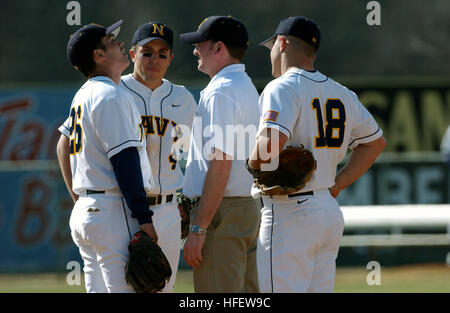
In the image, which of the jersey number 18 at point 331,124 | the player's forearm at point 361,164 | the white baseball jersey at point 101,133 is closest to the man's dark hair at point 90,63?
the white baseball jersey at point 101,133

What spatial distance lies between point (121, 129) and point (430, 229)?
24.7 ft

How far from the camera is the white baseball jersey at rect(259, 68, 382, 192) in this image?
414 centimetres

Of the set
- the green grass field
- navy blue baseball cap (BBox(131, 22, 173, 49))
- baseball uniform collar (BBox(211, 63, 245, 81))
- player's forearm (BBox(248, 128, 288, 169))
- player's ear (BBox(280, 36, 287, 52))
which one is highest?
navy blue baseball cap (BBox(131, 22, 173, 49))

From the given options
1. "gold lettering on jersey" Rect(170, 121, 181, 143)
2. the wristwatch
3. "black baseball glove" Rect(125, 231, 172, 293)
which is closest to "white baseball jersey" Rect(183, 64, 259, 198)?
the wristwatch

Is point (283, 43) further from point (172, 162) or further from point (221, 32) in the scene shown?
point (172, 162)

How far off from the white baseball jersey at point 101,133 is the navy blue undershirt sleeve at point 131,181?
4cm

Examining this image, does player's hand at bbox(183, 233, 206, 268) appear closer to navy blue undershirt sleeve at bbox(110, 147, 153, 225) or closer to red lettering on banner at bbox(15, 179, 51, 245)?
navy blue undershirt sleeve at bbox(110, 147, 153, 225)

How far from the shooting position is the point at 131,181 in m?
3.94

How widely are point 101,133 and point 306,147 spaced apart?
109 centimetres

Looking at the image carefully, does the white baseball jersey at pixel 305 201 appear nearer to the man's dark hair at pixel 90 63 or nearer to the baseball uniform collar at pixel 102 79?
the baseball uniform collar at pixel 102 79

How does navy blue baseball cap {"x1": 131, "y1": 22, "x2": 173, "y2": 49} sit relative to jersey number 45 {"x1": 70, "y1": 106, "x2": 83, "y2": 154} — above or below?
above

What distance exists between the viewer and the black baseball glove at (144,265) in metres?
3.91

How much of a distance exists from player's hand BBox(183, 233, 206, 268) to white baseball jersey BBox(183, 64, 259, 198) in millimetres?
264

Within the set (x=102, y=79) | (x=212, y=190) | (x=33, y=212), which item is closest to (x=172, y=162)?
(x=212, y=190)
